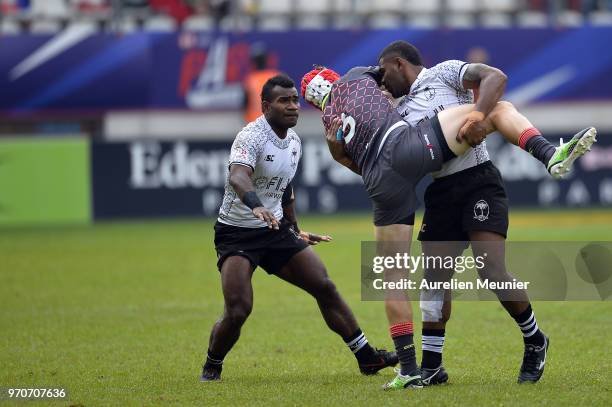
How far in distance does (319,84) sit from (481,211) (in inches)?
61.0

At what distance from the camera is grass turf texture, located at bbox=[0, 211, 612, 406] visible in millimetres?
8109

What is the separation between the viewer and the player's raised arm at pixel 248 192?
26.5 feet


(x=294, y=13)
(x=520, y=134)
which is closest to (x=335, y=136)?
(x=520, y=134)

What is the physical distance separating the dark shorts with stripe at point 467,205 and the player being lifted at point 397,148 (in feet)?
0.88

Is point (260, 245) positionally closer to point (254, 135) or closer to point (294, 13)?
point (254, 135)

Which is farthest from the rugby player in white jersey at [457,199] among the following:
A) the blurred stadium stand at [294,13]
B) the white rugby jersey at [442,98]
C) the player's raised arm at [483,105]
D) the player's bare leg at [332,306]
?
the blurred stadium stand at [294,13]

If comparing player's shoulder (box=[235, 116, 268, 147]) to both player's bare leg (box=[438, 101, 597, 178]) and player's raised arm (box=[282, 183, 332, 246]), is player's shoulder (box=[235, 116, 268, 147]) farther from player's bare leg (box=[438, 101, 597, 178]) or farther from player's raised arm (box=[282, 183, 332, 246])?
player's bare leg (box=[438, 101, 597, 178])

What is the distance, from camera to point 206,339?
36.5 ft

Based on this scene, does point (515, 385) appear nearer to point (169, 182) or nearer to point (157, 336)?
point (157, 336)

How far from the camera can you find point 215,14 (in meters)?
25.9

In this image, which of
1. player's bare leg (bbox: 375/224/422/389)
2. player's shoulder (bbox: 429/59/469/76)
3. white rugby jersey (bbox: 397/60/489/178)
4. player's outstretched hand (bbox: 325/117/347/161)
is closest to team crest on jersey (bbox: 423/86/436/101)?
white rugby jersey (bbox: 397/60/489/178)

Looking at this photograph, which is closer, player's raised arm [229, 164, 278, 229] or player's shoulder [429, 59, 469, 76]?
player's raised arm [229, 164, 278, 229]

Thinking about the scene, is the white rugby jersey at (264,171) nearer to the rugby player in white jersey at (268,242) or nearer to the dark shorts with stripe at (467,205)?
the rugby player in white jersey at (268,242)

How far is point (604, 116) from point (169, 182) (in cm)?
1043
